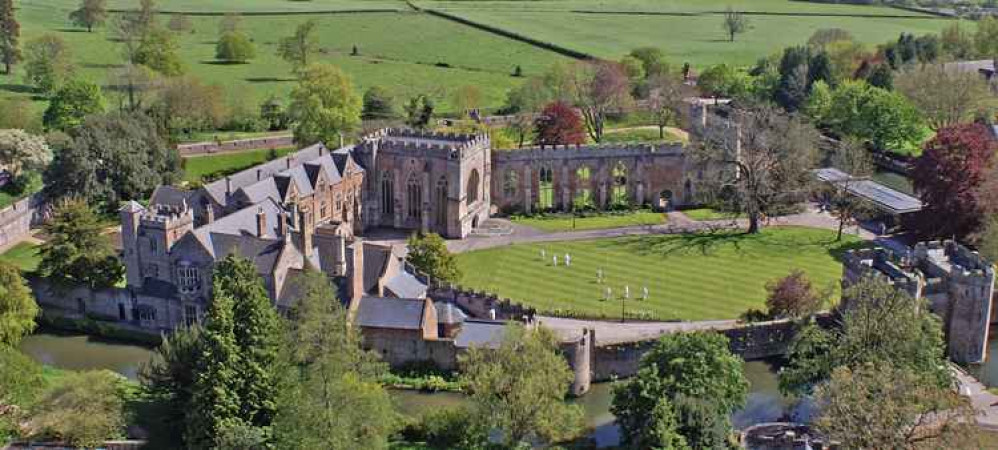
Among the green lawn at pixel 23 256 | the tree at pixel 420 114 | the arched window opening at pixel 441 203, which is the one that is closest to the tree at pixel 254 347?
the green lawn at pixel 23 256

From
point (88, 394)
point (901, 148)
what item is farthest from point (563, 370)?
point (901, 148)

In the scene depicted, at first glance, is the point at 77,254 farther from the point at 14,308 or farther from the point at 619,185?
the point at 619,185

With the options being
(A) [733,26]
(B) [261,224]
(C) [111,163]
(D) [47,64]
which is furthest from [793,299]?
(A) [733,26]

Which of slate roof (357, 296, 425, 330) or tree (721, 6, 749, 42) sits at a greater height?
tree (721, 6, 749, 42)

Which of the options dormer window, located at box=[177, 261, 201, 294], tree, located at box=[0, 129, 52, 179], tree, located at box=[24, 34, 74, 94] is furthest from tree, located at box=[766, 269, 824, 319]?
tree, located at box=[24, 34, 74, 94]

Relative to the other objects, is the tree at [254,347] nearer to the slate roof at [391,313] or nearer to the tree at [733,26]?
the slate roof at [391,313]

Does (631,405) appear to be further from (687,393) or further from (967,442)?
(967,442)

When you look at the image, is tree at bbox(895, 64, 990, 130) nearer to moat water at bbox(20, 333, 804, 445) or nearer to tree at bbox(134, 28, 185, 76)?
moat water at bbox(20, 333, 804, 445)
